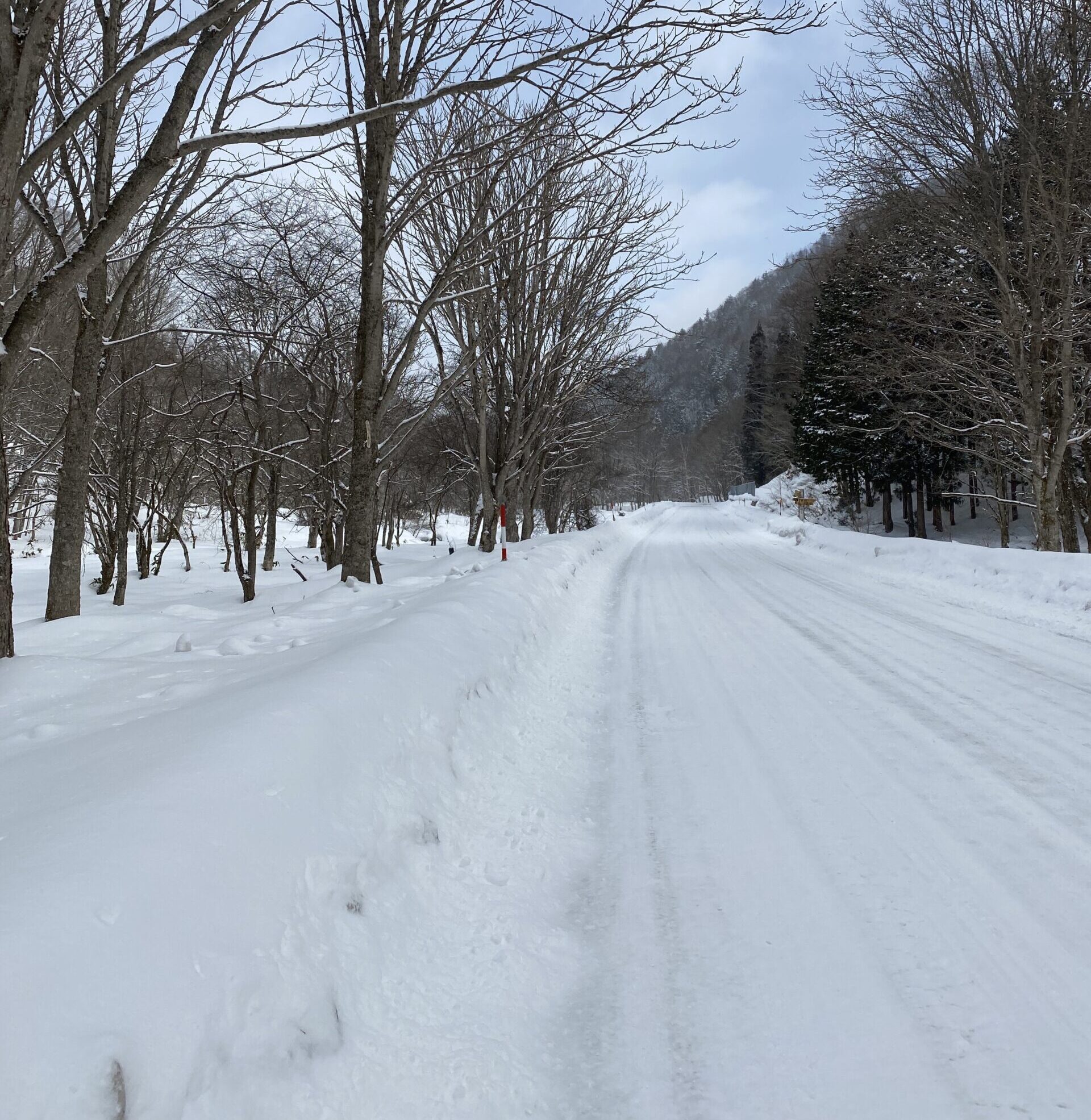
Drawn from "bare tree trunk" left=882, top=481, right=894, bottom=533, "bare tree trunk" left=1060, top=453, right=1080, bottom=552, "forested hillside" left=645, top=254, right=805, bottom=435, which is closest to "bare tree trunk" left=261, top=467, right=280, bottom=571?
"bare tree trunk" left=1060, top=453, right=1080, bottom=552

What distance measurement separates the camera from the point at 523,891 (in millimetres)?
2795

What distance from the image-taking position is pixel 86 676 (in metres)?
4.50

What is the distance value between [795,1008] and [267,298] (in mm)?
14386

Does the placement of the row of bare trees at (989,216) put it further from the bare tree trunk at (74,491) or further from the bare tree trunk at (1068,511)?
the bare tree trunk at (74,491)

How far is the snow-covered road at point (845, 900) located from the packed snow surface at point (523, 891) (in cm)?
1

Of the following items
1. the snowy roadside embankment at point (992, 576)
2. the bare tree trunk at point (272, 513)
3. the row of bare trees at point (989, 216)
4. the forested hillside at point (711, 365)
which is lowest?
the snowy roadside embankment at point (992, 576)

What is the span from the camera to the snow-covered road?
6.12 feet

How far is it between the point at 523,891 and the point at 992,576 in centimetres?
909

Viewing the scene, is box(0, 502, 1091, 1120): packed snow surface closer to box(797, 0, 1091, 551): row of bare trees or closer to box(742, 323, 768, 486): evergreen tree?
box(797, 0, 1091, 551): row of bare trees

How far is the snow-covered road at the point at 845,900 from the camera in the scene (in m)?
1.86

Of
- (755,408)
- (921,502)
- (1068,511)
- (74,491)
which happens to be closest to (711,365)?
(755,408)

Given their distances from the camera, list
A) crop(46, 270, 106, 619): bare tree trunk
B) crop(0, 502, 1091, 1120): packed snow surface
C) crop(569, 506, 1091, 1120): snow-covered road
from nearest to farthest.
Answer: crop(0, 502, 1091, 1120): packed snow surface
crop(569, 506, 1091, 1120): snow-covered road
crop(46, 270, 106, 619): bare tree trunk

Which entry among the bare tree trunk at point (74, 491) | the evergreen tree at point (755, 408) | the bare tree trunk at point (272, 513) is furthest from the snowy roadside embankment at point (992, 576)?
the evergreen tree at point (755, 408)

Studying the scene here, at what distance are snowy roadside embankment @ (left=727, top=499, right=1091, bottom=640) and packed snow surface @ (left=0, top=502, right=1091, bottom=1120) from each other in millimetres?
2683
